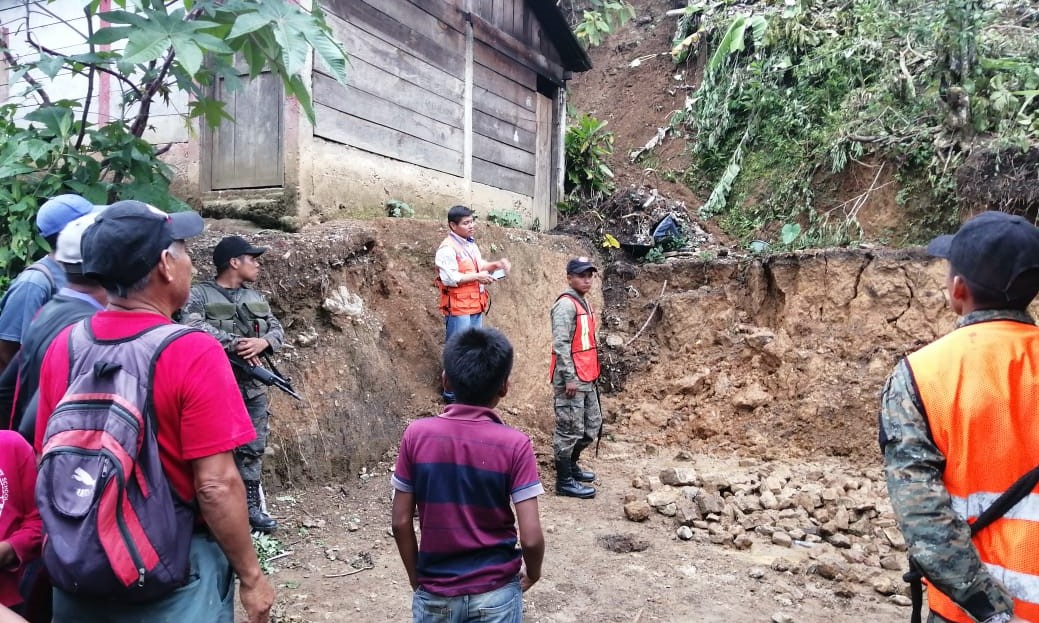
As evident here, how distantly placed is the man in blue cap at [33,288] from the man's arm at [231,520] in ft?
4.71

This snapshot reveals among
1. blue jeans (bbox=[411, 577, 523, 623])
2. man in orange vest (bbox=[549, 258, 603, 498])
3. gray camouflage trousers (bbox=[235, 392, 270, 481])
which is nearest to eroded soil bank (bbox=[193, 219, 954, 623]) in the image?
man in orange vest (bbox=[549, 258, 603, 498])

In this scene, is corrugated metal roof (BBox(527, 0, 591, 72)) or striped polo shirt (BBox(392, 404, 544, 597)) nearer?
striped polo shirt (BBox(392, 404, 544, 597))

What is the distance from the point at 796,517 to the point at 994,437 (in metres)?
4.13

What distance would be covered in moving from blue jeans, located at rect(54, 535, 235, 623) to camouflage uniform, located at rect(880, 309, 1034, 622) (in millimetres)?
1761

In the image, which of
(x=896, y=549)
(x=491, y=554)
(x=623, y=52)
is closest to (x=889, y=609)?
(x=896, y=549)

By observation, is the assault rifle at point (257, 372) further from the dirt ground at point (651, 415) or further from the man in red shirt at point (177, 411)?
the man in red shirt at point (177, 411)

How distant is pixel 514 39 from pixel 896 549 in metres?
7.95

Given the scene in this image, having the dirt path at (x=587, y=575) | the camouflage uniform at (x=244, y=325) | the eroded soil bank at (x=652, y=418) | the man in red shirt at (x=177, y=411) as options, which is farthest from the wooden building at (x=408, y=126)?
the man in red shirt at (x=177, y=411)

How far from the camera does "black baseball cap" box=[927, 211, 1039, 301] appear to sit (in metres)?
1.74

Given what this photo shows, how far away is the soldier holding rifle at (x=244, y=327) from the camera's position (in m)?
4.16

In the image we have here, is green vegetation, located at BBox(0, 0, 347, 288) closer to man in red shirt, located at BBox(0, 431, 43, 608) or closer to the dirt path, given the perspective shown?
man in red shirt, located at BBox(0, 431, 43, 608)

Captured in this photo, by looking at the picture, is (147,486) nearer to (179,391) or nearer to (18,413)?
(179,391)

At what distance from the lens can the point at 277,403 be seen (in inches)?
208

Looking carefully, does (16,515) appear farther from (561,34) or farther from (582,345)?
(561,34)
